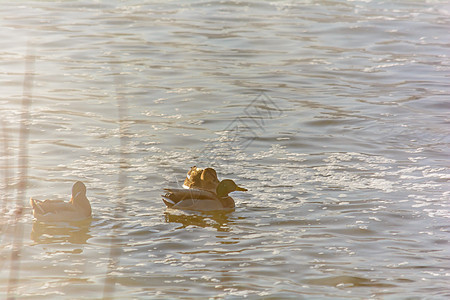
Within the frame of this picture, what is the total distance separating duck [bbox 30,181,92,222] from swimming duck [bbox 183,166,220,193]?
141 cm

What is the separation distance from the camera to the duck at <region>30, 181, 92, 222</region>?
29.6 feet

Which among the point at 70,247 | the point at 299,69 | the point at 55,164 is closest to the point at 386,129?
the point at 299,69

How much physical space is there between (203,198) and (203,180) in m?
0.25

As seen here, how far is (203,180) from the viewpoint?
997 cm

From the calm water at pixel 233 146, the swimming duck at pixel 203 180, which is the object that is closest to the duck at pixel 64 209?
the calm water at pixel 233 146

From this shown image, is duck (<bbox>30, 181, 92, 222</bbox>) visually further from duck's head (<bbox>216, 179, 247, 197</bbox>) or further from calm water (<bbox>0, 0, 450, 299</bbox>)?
duck's head (<bbox>216, 179, 247, 197</bbox>)

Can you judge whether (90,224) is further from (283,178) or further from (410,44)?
(410,44)

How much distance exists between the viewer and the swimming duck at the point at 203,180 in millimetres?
9867

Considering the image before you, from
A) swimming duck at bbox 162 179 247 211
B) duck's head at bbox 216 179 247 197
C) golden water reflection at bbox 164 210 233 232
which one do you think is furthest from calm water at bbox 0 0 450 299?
duck's head at bbox 216 179 247 197

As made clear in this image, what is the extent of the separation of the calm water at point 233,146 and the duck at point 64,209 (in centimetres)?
10

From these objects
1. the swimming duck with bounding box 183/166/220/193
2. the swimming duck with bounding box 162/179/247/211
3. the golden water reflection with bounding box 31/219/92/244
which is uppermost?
the swimming duck with bounding box 183/166/220/193

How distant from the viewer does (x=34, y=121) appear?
1294 centimetres

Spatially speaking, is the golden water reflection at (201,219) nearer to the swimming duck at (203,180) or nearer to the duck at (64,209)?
the swimming duck at (203,180)

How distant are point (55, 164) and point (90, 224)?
218 cm
